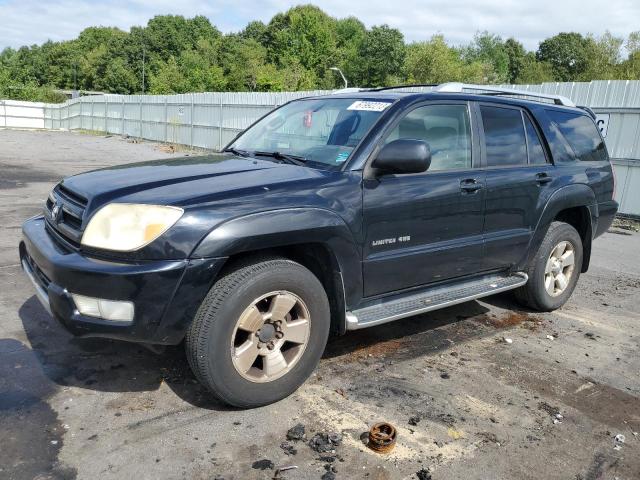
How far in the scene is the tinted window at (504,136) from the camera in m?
4.33

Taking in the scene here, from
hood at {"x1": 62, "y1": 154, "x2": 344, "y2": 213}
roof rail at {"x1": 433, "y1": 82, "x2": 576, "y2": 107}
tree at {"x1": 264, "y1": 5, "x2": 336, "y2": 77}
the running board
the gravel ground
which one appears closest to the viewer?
the gravel ground

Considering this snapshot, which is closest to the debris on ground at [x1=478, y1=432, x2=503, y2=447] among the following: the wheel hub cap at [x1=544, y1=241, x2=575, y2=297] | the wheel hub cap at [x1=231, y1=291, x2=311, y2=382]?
the wheel hub cap at [x1=231, y1=291, x2=311, y2=382]

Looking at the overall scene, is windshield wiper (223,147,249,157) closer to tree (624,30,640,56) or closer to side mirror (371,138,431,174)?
side mirror (371,138,431,174)

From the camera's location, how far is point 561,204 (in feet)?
15.8

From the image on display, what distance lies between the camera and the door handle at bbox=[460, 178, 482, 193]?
3988 mm

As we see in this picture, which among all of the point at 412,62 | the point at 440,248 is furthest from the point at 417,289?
the point at 412,62

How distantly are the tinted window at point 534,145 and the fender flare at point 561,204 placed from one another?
0.31 metres

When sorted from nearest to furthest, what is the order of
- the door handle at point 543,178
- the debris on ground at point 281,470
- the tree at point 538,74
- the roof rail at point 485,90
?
the debris on ground at point 281,470
the roof rail at point 485,90
the door handle at point 543,178
the tree at point 538,74

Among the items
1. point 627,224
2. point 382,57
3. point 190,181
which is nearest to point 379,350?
point 190,181

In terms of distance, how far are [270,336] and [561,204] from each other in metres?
3.00

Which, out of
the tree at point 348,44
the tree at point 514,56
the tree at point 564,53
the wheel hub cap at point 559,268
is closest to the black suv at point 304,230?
the wheel hub cap at point 559,268

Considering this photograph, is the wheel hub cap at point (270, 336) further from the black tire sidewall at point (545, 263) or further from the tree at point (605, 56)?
the tree at point (605, 56)

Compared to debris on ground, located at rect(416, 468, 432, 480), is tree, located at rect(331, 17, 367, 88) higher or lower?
higher

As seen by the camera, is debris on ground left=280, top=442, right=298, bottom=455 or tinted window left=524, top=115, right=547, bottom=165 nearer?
debris on ground left=280, top=442, right=298, bottom=455
